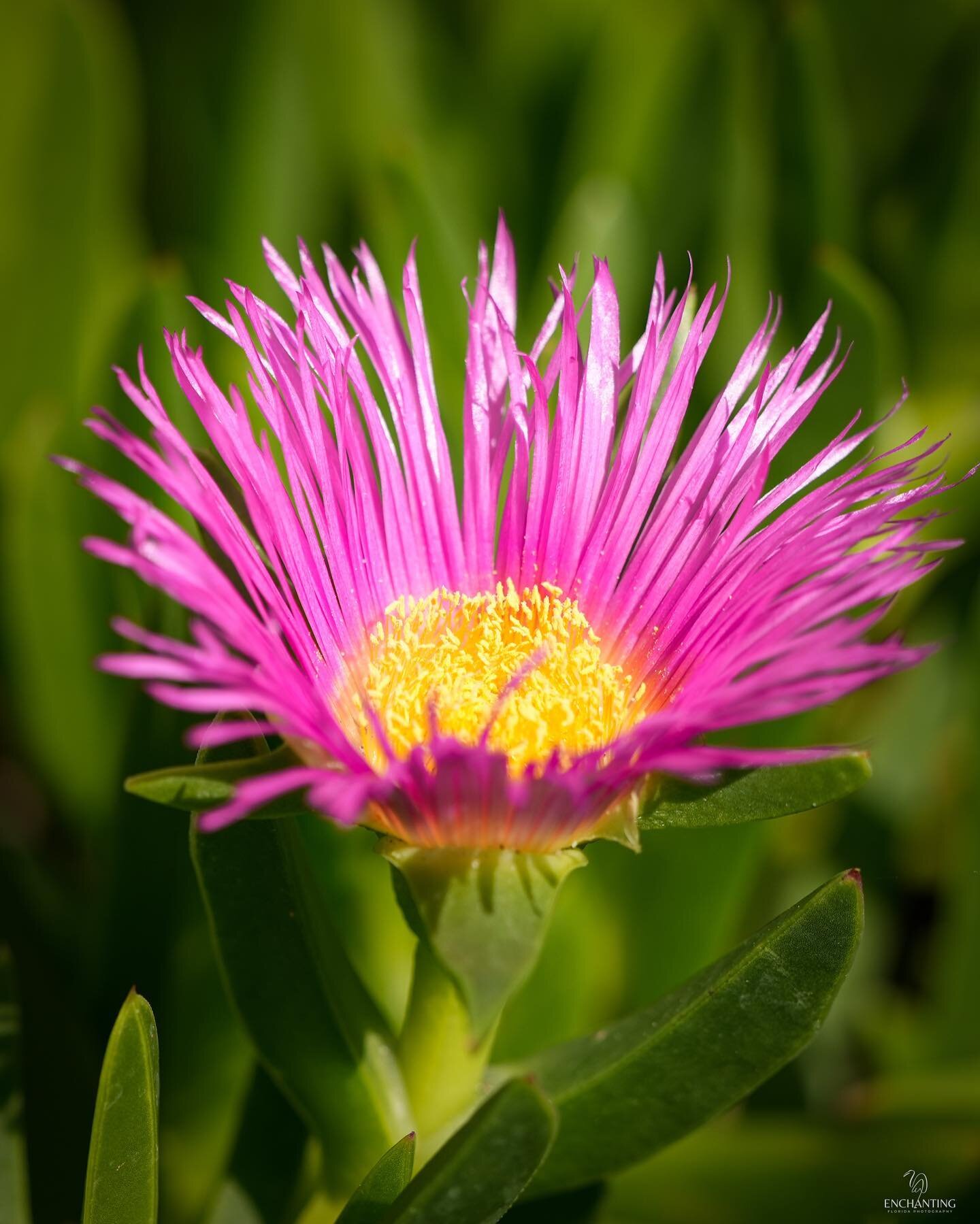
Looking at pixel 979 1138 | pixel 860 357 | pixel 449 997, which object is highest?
pixel 860 357

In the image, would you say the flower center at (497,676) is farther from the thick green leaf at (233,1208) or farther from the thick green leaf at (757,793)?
the thick green leaf at (233,1208)

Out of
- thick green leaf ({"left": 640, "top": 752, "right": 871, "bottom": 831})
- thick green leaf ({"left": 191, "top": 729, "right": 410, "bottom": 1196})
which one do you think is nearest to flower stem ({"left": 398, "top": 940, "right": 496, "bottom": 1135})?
thick green leaf ({"left": 191, "top": 729, "right": 410, "bottom": 1196})

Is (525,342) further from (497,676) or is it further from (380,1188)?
(380,1188)

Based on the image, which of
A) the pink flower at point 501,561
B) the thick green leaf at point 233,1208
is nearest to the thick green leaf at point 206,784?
the pink flower at point 501,561

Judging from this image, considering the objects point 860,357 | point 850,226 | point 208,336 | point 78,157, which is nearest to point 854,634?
point 860,357

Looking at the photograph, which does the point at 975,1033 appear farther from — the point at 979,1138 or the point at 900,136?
the point at 900,136
